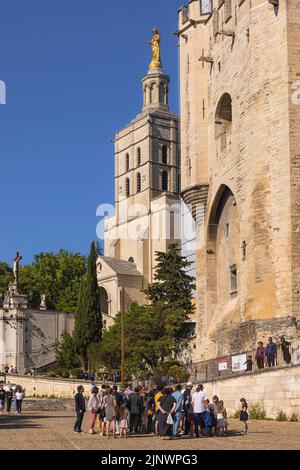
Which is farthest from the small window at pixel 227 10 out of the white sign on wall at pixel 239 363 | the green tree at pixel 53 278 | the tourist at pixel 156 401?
the green tree at pixel 53 278

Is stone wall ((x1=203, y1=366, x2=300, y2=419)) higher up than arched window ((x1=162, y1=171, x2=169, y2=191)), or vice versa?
arched window ((x1=162, y1=171, x2=169, y2=191))

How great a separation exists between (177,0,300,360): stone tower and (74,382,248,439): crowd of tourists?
1042cm

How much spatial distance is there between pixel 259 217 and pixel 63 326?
38141mm

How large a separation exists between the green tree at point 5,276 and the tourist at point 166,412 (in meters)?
63.2

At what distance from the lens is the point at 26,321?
219ft

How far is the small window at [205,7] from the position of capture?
4305cm

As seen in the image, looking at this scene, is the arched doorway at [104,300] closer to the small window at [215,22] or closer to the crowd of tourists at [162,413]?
the small window at [215,22]

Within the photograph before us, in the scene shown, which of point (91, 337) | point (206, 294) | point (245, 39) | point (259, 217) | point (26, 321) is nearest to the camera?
point (259, 217)

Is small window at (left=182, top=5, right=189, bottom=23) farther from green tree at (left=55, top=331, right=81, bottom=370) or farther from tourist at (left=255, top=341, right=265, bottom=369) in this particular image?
green tree at (left=55, top=331, right=81, bottom=370)

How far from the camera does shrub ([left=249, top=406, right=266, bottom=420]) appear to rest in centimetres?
2664

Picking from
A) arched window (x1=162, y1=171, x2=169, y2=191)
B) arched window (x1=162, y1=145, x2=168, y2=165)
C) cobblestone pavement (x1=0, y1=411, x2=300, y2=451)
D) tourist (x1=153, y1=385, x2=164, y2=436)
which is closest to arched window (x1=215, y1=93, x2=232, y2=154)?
cobblestone pavement (x1=0, y1=411, x2=300, y2=451)

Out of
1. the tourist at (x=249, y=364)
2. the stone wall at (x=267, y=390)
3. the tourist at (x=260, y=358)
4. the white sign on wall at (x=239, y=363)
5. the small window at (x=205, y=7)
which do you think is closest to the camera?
the stone wall at (x=267, y=390)
